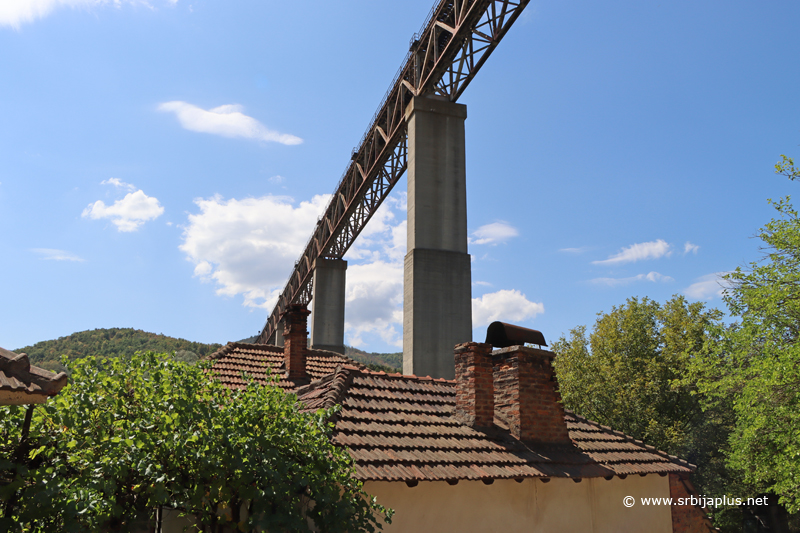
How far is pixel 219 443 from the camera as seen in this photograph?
204 inches

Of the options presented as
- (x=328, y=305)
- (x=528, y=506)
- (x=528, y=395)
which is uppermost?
(x=328, y=305)

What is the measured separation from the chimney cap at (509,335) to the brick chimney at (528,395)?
70 cm

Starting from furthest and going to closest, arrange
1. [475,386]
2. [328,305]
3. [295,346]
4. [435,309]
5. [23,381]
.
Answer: [328,305] < [435,309] < [295,346] < [475,386] < [23,381]

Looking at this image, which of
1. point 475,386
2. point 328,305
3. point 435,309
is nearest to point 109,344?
point 328,305

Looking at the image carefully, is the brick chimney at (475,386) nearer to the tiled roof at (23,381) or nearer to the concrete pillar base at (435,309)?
the concrete pillar base at (435,309)

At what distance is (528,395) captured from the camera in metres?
9.97

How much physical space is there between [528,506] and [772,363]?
9.35 m

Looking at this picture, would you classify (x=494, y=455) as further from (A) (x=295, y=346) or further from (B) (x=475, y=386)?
(A) (x=295, y=346)

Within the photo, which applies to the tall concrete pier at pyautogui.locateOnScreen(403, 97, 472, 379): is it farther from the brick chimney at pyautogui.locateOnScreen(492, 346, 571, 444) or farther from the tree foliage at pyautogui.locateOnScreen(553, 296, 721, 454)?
the tree foliage at pyautogui.locateOnScreen(553, 296, 721, 454)

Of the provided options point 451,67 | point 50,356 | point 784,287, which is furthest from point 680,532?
point 50,356

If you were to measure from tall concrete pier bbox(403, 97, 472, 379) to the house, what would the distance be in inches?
198

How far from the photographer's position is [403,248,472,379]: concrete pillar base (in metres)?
16.3

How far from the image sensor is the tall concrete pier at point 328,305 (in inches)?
1330

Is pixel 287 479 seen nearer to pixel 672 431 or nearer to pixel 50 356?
pixel 672 431
